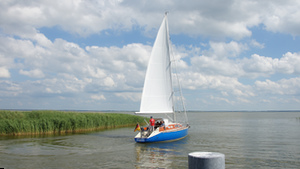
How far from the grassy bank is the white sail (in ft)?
37.3

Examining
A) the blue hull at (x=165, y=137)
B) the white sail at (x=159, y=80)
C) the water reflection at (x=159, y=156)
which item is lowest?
the water reflection at (x=159, y=156)

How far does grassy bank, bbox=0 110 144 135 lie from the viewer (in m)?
25.4

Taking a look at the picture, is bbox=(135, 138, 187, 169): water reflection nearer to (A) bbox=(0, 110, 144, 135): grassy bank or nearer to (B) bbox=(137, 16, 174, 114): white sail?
(B) bbox=(137, 16, 174, 114): white sail

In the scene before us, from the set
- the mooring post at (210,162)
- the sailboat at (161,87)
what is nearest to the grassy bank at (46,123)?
the sailboat at (161,87)

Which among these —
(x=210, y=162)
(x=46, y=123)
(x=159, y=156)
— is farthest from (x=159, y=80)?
(x=210, y=162)

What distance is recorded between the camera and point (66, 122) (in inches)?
1148

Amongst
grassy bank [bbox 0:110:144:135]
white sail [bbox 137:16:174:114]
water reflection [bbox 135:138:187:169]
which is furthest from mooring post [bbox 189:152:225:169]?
grassy bank [bbox 0:110:144:135]

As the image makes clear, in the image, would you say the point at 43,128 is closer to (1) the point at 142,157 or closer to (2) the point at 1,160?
(2) the point at 1,160

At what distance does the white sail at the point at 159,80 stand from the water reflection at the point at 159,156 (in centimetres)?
421

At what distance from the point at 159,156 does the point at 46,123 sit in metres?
16.8

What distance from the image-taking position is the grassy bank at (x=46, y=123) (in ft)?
83.5

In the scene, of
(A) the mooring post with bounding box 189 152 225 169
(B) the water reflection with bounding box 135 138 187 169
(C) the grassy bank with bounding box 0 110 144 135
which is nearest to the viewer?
(A) the mooring post with bounding box 189 152 225 169

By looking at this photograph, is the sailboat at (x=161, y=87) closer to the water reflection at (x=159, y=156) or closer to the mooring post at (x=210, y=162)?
the water reflection at (x=159, y=156)

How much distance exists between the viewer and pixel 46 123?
90.5ft
